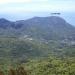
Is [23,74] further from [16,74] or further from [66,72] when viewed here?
[66,72]

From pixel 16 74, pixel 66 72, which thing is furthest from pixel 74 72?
pixel 16 74

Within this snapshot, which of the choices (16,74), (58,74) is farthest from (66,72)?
(16,74)

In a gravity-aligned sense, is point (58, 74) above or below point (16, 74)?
below

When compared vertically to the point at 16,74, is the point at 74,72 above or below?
below

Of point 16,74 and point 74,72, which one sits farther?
point 74,72

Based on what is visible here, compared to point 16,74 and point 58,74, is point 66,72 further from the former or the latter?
point 16,74

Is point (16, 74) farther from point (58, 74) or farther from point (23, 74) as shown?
point (58, 74)

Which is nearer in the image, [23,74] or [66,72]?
[23,74]
